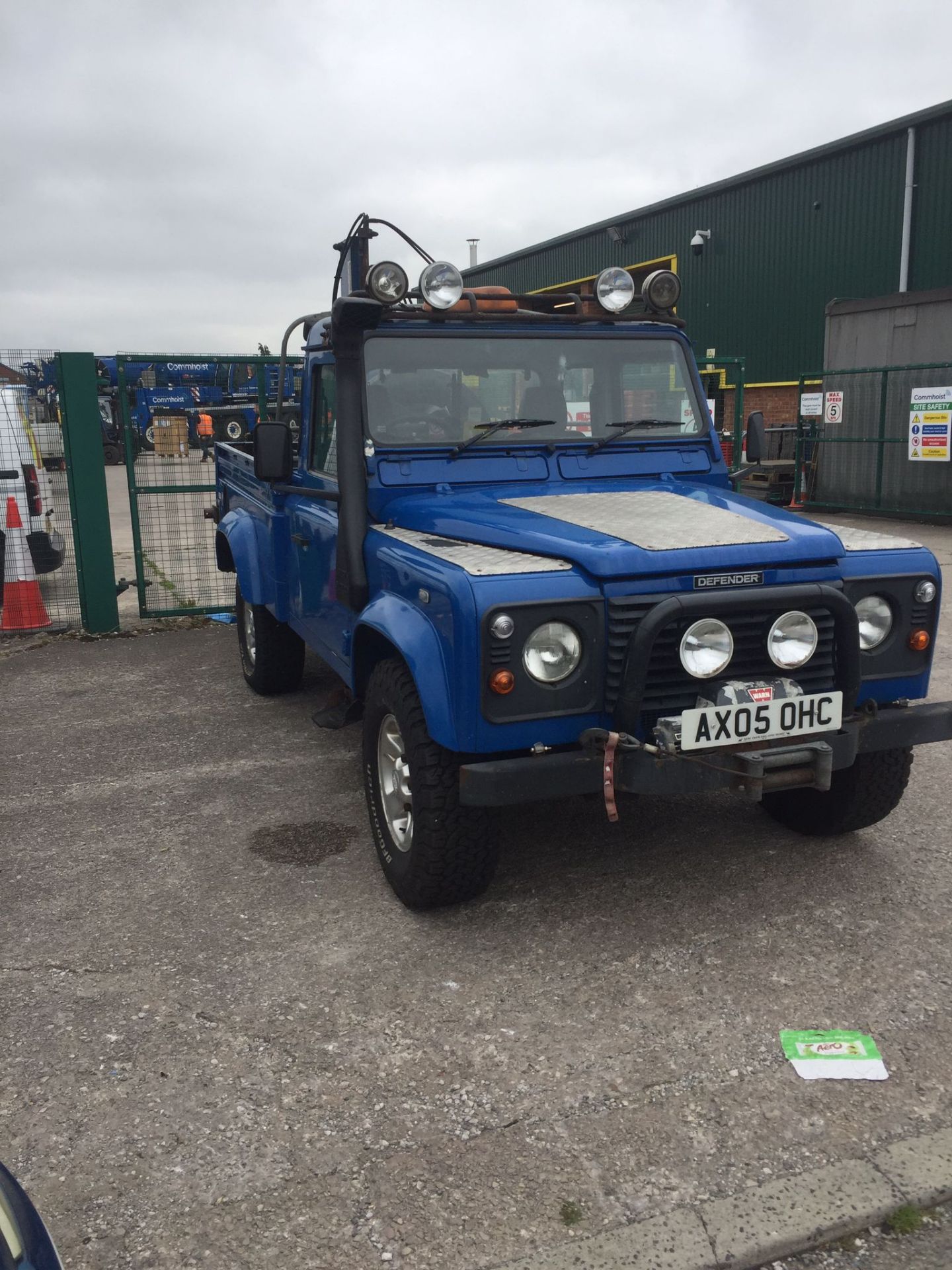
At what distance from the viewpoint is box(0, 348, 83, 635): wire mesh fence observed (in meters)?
7.80

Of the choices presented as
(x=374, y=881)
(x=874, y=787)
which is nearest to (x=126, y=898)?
(x=374, y=881)

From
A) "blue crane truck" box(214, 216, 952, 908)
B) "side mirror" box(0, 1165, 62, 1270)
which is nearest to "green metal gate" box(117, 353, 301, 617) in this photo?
"blue crane truck" box(214, 216, 952, 908)

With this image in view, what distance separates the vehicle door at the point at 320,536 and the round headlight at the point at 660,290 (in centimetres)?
148

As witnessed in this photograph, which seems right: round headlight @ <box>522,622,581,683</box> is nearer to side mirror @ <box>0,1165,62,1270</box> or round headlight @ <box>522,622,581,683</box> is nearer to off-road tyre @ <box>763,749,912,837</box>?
off-road tyre @ <box>763,749,912,837</box>

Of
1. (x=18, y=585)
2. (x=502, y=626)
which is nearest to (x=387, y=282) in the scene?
(x=502, y=626)

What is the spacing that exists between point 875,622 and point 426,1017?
77.1 inches

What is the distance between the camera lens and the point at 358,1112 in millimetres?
2582

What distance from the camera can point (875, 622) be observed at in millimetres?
3502

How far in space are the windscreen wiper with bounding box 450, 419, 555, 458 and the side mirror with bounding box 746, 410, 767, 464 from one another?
122 centimetres

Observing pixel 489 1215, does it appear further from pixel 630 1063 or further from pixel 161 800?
pixel 161 800

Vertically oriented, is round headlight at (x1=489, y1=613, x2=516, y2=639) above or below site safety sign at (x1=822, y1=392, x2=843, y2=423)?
below

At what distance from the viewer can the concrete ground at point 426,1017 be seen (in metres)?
2.32

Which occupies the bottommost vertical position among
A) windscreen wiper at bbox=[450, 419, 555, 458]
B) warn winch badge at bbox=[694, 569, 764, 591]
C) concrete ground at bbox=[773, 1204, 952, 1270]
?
concrete ground at bbox=[773, 1204, 952, 1270]

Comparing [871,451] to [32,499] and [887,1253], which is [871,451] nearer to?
[32,499]
